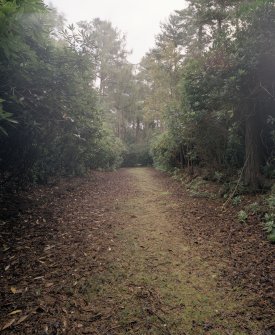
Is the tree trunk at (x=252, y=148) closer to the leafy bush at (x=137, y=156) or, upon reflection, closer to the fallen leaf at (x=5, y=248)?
the fallen leaf at (x=5, y=248)

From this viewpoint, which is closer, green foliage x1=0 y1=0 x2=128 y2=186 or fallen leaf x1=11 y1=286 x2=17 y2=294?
fallen leaf x1=11 y1=286 x2=17 y2=294

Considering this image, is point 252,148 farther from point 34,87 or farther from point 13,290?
point 13,290

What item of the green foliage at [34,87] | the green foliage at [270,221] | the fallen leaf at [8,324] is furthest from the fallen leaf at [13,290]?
the green foliage at [270,221]

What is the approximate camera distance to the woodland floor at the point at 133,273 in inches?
90.4

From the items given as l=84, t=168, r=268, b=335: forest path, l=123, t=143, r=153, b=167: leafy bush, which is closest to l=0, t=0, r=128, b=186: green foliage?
l=84, t=168, r=268, b=335: forest path

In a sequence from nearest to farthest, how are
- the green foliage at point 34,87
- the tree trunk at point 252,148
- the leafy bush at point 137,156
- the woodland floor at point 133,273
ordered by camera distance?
1. the woodland floor at point 133,273
2. the green foliage at point 34,87
3. the tree trunk at point 252,148
4. the leafy bush at point 137,156

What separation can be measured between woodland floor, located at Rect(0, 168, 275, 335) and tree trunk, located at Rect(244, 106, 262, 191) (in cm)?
115

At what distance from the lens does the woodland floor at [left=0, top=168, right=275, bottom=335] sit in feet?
7.53

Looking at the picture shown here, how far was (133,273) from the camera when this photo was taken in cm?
315

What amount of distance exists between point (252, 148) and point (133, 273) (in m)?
4.73

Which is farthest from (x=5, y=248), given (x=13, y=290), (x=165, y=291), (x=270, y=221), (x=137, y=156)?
(x=137, y=156)

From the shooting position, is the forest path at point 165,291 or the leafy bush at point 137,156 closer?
the forest path at point 165,291

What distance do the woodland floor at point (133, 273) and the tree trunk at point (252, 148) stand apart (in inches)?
45.4

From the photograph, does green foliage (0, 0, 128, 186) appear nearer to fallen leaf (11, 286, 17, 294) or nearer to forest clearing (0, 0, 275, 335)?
forest clearing (0, 0, 275, 335)
